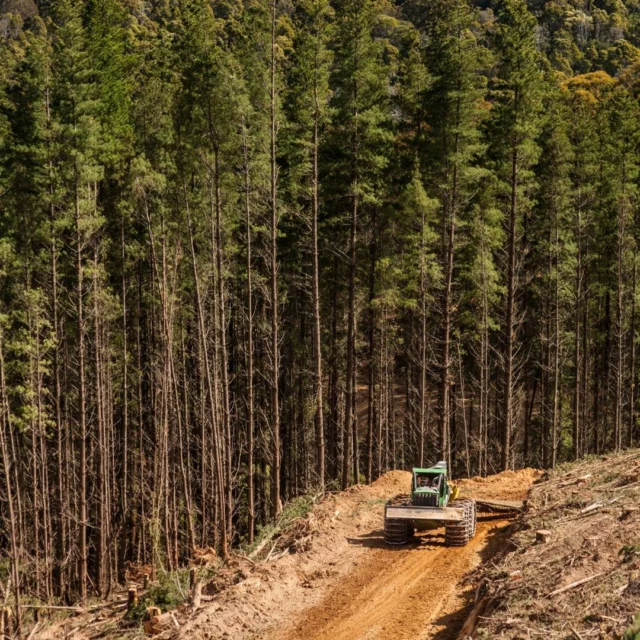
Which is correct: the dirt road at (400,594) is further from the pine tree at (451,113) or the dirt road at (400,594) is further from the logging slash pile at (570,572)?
the pine tree at (451,113)

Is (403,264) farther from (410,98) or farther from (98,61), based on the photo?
(98,61)

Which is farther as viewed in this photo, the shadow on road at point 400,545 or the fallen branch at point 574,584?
the shadow on road at point 400,545

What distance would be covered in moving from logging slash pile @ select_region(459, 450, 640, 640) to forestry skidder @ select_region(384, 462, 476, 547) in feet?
4.30

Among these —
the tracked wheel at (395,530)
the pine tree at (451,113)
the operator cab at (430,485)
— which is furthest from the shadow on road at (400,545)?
the pine tree at (451,113)

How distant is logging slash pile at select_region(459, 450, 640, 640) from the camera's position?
10156mm

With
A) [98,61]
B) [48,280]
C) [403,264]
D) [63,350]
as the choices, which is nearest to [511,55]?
[403,264]

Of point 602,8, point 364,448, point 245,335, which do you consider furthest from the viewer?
point 602,8

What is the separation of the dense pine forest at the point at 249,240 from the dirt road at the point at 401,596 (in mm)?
7466

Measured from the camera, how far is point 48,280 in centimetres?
2633

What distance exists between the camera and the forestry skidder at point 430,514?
58.9 feet

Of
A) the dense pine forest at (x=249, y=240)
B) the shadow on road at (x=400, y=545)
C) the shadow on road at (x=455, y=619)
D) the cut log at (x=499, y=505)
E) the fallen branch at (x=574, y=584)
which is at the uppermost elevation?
the dense pine forest at (x=249, y=240)

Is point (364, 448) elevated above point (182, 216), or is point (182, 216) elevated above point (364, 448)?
point (182, 216)

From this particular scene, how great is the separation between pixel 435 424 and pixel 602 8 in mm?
78945

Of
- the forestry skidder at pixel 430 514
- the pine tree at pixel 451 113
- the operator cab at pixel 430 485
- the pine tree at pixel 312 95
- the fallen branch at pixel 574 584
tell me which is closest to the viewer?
the fallen branch at pixel 574 584
